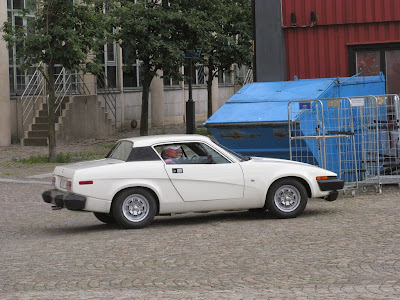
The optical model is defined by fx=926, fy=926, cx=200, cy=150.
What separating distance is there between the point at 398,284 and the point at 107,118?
28.9 m

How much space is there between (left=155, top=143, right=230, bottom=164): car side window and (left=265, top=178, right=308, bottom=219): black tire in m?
0.82

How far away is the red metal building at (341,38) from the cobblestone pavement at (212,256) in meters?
5.46

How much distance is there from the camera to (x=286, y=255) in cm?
1022

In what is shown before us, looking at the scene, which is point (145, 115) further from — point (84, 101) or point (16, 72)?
point (16, 72)

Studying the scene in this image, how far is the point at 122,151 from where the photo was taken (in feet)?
44.6

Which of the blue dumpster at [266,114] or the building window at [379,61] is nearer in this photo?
the blue dumpster at [266,114]

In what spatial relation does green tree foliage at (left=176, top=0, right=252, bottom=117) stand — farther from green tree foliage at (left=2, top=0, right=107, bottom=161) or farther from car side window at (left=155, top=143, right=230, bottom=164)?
car side window at (left=155, top=143, right=230, bottom=164)

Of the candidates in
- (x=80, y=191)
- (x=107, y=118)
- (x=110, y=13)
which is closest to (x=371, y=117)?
(x=80, y=191)

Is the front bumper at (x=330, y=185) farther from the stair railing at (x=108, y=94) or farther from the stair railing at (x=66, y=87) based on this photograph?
the stair railing at (x=108, y=94)

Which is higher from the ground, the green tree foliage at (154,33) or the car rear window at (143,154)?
the green tree foliage at (154,33)

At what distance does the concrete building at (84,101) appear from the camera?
31.8 meters

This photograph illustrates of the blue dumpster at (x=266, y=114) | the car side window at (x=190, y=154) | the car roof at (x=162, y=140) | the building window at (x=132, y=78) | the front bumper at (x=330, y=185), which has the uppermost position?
the building window at (x=132, y=78)

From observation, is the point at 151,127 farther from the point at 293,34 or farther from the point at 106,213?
the point at 106,213

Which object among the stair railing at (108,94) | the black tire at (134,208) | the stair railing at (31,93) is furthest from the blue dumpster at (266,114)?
the stair railing at (108,94)
